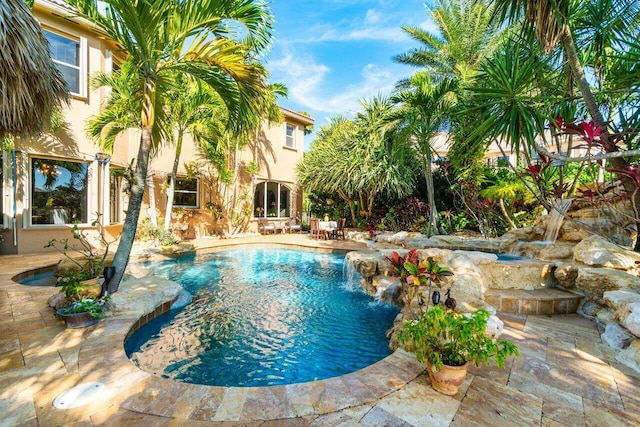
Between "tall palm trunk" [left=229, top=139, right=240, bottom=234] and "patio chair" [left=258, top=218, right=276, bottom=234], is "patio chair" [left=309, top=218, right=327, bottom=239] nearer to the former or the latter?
"patio chair" [left=258, top=218, right=276, bottom=234]

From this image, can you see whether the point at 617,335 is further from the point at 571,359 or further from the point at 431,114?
the point at 431,114

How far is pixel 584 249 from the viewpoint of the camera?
4.89 m

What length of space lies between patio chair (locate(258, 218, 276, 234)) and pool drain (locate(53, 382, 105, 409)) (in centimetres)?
1233

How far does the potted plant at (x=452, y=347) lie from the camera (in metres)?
2.35

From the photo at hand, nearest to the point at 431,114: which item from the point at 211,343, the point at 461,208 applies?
the point at 461,208

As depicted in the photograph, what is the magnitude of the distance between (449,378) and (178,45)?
18.8ft

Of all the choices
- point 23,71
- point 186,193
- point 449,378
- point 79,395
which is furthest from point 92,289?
point 186,193

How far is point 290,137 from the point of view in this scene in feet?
55.9

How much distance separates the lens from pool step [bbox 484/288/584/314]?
4.37m

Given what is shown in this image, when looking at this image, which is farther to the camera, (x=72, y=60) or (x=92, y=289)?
(x=72, y=60)

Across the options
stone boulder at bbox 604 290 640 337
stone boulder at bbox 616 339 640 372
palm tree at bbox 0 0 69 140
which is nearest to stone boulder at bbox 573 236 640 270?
stone boulder at bbox 604 290 640 337

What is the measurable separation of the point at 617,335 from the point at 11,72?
765 centimetres

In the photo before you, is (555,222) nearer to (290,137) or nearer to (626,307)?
(626,307)

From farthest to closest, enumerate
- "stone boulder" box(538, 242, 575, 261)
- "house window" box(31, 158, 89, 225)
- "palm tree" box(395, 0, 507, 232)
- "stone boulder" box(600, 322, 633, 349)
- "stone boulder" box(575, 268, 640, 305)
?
1. "palm tree" box(395, 0, 507, 232)
2. "house window" box(31, 158, 89, 225)
3. "stone boulder" box(538, 242, 575, 261)
4. "stone boulder" box(575, 268, 640, 305)
5. "stone boulder" box(600, 322, 633, 349)
